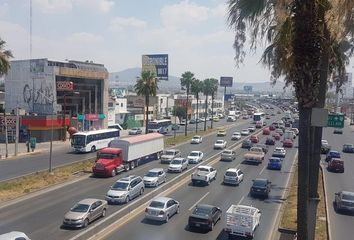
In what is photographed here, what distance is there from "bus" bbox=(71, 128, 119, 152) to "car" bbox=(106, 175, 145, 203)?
2748cm

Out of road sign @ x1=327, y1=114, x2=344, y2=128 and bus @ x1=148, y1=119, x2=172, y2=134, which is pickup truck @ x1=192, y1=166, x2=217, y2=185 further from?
bus @ x1=148, y1=119, x2=172, y2=134

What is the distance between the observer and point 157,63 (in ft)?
381

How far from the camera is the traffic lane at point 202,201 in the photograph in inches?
1082

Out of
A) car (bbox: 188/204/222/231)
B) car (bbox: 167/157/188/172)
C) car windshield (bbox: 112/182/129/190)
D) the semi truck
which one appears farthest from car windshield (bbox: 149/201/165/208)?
car (bbox: 167/157/188/172)

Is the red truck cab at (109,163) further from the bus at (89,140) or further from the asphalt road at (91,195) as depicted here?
the bus at (89,140)

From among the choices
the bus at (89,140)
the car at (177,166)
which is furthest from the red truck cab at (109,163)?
the bus at (89,140)

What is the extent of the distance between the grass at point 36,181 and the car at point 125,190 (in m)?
8.38

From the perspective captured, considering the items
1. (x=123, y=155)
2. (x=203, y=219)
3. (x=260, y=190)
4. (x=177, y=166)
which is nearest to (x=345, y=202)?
Result: (x=260, y=190)

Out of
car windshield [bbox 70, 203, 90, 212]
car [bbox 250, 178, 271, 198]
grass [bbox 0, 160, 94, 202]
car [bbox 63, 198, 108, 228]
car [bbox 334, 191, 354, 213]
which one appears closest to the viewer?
car [bbox 63, 198, 108, 228]

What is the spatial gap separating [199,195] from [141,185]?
5420 mm

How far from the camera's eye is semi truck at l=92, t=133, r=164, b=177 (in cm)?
4728

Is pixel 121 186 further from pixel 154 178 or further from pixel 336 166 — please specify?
pixel 336 166

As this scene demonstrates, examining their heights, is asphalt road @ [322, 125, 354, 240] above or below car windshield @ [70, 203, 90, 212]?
below

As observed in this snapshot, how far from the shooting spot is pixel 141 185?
128 feet
